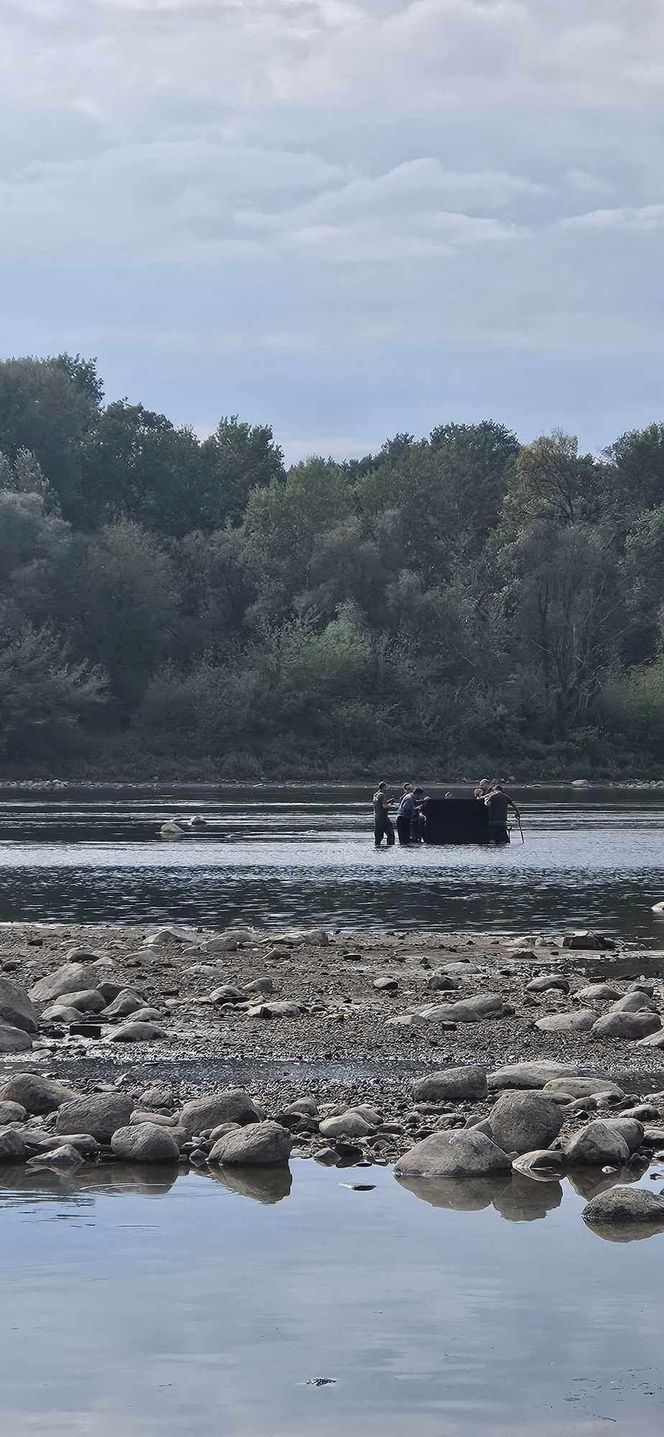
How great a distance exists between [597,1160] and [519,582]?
10947 cm

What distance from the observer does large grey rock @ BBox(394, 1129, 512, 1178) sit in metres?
12.0

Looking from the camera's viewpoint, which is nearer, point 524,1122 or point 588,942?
point 524,1122

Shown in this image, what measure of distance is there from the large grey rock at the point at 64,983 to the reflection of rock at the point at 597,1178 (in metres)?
8.72

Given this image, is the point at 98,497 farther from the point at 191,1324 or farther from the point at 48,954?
the point at 191,1324

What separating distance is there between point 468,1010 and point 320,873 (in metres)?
25.0

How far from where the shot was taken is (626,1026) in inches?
688

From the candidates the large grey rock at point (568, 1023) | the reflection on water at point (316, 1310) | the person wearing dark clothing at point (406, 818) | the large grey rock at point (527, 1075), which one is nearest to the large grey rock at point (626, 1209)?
the reflection on water at point (316, 1310)

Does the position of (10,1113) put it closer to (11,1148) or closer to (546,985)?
(11,1148)

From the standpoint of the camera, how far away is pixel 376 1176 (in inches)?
470

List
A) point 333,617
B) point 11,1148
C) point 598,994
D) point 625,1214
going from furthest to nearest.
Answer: point 333,617 < point 598,994 < point 11,1148 < point 625,1214

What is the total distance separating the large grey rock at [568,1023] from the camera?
17719mm

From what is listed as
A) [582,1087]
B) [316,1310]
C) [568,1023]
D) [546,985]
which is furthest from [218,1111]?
[546,985]

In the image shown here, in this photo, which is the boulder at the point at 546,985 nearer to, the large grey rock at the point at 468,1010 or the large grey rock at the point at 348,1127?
the large grey rock at the point at 468,1010

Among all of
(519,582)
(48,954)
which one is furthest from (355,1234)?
(519,582)
